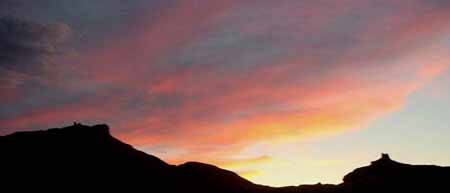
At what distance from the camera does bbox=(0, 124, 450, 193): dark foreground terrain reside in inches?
3615

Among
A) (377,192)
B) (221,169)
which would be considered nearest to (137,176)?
(221,169)

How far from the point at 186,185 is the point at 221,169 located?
14556mm

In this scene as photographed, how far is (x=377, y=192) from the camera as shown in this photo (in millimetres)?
94188

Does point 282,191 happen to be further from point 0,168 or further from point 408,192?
point 0,168

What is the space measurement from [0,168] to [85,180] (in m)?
14.0

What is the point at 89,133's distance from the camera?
104188mm

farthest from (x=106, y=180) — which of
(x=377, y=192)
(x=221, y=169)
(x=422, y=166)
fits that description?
(x=422, y=166)

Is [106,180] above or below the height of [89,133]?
below

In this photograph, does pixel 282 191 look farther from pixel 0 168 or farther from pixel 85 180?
pixel 0 168

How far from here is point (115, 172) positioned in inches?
3903

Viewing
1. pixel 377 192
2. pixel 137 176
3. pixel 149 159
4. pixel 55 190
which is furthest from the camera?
pixel 149 159

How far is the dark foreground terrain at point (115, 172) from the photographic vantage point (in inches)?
3615

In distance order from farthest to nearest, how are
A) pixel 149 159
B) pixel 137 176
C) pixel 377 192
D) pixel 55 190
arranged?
pixel 149 159, pixel 137 176, pixel 377 192, pixel 55 190

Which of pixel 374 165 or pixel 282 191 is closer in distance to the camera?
pixel 282 191
